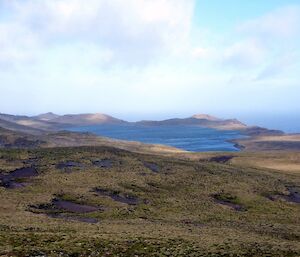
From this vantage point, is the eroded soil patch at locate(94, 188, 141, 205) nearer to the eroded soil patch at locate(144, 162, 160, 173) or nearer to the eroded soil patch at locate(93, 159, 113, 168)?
the eroded soil patch at locate(93, 159, 113, 168)

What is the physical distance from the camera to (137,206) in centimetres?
6756

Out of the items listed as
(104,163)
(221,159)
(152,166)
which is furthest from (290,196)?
(221,159)

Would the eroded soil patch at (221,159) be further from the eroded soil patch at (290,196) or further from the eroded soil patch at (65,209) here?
the eroded soil patch at (65,209)

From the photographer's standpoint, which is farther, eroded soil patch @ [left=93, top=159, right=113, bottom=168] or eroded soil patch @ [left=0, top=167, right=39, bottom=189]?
eroded soil patch @ [left=93, top=159, right=113, bottom=168]

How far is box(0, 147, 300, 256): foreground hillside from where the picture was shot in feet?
125

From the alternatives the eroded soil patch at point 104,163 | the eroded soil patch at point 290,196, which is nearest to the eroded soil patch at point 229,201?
the eroded soil patch at point 290,196

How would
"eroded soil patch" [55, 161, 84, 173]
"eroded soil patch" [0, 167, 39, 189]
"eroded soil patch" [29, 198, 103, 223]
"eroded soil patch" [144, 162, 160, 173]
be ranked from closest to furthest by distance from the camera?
"eroded soil patch" [29, 198, 103, 223], "eroded soil patch" [0, 167, 39, 189], "eroded soil patch" [55, 161, 84, 173], "eroded soil patch" [144, 162, 160, 173]

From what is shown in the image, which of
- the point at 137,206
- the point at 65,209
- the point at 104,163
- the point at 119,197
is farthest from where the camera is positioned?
the point at 104,163

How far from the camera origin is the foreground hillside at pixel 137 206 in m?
38.2

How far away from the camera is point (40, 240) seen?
Answer: 1448 inches

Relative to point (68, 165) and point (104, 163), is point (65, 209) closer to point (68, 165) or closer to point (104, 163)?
point (68, 165)

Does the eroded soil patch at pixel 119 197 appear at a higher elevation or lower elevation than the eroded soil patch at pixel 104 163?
lower

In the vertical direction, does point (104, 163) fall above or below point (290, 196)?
above

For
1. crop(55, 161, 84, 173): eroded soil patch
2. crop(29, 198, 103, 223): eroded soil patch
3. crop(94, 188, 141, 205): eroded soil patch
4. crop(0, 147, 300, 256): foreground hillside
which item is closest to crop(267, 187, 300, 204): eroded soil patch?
crop(0, 147, 300, 256): foreground hillside
